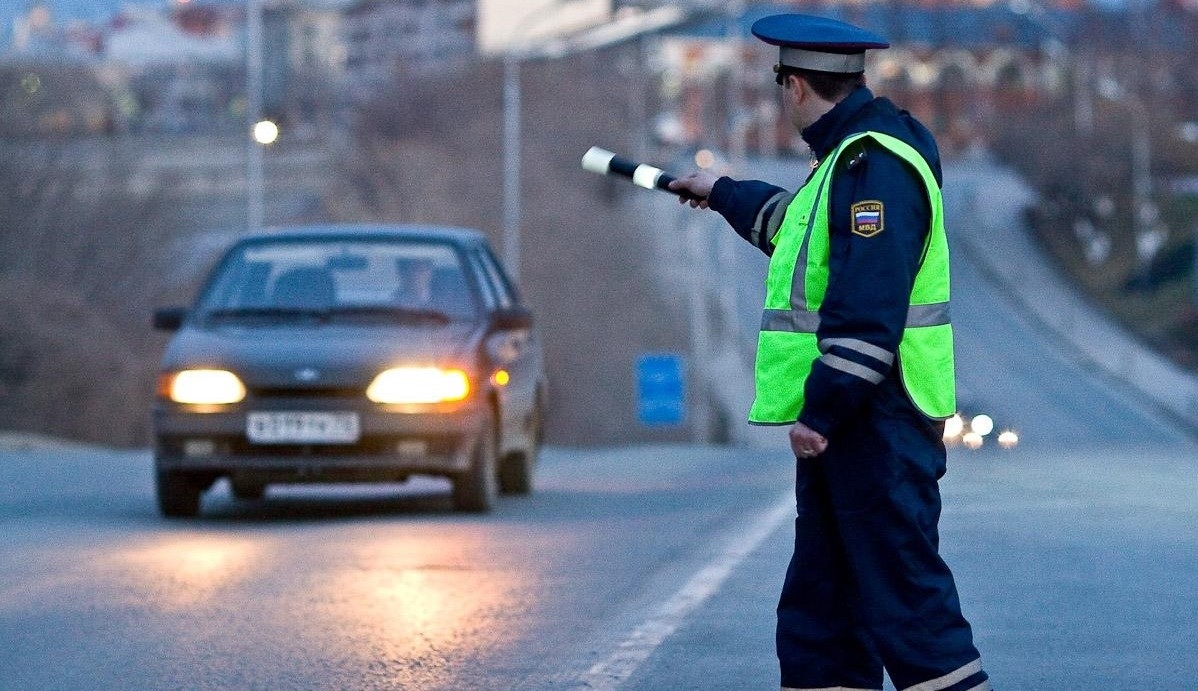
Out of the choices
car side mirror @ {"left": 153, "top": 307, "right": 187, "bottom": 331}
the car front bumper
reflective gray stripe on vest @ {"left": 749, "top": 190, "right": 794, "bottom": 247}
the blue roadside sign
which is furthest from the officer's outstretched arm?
the blue roadside sign

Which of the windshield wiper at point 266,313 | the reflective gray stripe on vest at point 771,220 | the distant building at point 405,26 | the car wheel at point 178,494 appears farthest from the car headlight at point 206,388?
the distant building at point 405,26

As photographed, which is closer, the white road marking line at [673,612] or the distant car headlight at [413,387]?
the white road marking line at [673,612]

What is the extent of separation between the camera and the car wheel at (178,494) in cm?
1281

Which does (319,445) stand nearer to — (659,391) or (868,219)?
(868,219)

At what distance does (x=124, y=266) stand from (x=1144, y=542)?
58.1 metres

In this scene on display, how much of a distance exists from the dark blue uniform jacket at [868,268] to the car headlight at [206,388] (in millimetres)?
7677

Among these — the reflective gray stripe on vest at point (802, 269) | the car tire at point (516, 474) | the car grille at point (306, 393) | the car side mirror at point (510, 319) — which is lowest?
the car tire at point (516, 474)

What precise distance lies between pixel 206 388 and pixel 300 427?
0.57 meters

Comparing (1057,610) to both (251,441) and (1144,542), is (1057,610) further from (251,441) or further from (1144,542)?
(251,441)

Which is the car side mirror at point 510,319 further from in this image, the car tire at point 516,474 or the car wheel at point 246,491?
the car wheel at point 246,491

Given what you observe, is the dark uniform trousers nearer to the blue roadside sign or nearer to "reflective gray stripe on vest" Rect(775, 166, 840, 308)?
"reflective gray stripe on vest" Rect(775, 166, 840, 308)

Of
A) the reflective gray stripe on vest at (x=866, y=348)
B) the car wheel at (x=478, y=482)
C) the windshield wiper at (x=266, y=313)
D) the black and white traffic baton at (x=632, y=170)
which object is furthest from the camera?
the windshield wiper at (x=266, y=313)

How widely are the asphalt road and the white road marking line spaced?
0.02 m

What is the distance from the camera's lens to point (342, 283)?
1358cm
